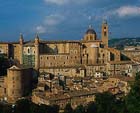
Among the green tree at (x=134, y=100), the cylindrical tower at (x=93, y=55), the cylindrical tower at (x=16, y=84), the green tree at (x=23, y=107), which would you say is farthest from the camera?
the cylindrical tower at (x=93, y=55)

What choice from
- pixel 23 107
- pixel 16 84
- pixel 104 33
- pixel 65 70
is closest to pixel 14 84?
pixel 16 84

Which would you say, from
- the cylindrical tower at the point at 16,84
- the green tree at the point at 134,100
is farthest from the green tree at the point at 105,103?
the cylindrical tower at the point at 16,84

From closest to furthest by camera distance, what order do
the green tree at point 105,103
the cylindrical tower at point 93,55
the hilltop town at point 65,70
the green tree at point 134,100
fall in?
the green tree at point 134,100, the green tree at point 105,103, the hilltop town at point 65,70, the cylindrical tower at point 93,55

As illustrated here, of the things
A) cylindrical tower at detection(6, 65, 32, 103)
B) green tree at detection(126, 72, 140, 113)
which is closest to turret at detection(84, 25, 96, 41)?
cylindrical tower at detection(6, 65, 32, 103)

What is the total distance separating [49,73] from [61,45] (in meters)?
10.4

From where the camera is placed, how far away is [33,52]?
206ft

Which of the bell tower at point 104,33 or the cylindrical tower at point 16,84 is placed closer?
the cylindrical tower at point 16,84

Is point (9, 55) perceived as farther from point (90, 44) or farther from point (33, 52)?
point (90, 44)

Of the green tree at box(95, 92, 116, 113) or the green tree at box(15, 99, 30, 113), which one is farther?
the green tree at box(15, 99, 30, 113)

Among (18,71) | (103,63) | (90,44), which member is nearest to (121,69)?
(103,63)

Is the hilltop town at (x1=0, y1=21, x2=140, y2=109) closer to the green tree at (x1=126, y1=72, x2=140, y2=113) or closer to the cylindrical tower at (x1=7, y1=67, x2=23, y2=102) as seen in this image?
the cylindrical tower at (x1=7, y1=67, x2=23, y2=102)

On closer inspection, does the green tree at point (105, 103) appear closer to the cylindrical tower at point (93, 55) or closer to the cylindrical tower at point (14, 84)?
the cylindrical tower at point (14, 84)

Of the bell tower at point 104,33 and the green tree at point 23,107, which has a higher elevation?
the bell tower at point 104,33

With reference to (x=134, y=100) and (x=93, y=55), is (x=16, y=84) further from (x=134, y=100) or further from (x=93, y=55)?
(x=134, y=100)
